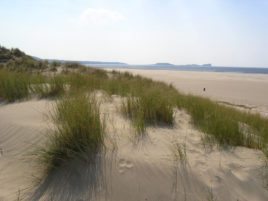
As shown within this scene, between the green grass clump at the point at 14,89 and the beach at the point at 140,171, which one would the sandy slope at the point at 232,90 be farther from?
the green grass clump at the point at 14,89

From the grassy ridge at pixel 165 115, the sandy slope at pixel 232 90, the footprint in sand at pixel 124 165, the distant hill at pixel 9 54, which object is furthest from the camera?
the distant hill at pixel 9 54

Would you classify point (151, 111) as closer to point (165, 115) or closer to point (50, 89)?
point (165, 115)

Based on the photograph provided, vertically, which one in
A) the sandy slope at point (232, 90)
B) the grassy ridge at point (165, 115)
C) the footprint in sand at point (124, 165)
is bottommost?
the sandy slope at point (232, 90)

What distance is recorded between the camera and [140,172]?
2.80m

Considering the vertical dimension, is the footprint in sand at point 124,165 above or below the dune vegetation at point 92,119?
below

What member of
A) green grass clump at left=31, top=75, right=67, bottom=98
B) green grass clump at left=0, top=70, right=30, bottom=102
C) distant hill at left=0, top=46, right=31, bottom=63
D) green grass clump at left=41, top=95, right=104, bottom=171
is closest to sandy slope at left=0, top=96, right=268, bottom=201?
green grass clump at left=41, top=95, right=104, bottom=171

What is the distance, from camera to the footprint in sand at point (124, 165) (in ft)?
9.24

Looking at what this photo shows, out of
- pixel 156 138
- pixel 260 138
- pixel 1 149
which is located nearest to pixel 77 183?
pixel 156 138

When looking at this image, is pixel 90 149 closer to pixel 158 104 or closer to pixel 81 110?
pixel 81 110

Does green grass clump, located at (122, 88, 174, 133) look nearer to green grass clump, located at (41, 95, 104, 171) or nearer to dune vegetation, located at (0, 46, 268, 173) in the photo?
dune vegetation, located at (0, 46, 268, 173)

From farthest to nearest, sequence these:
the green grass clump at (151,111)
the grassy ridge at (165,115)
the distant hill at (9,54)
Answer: the distant hill at (9,54)
the green grass clump at (151,111)
the grassy ridge at (165,115)

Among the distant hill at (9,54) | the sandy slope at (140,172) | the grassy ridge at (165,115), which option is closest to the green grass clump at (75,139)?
the sandy slope at (140,172)

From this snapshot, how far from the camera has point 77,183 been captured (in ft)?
8.75

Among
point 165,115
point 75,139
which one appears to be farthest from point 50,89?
point 75,139
